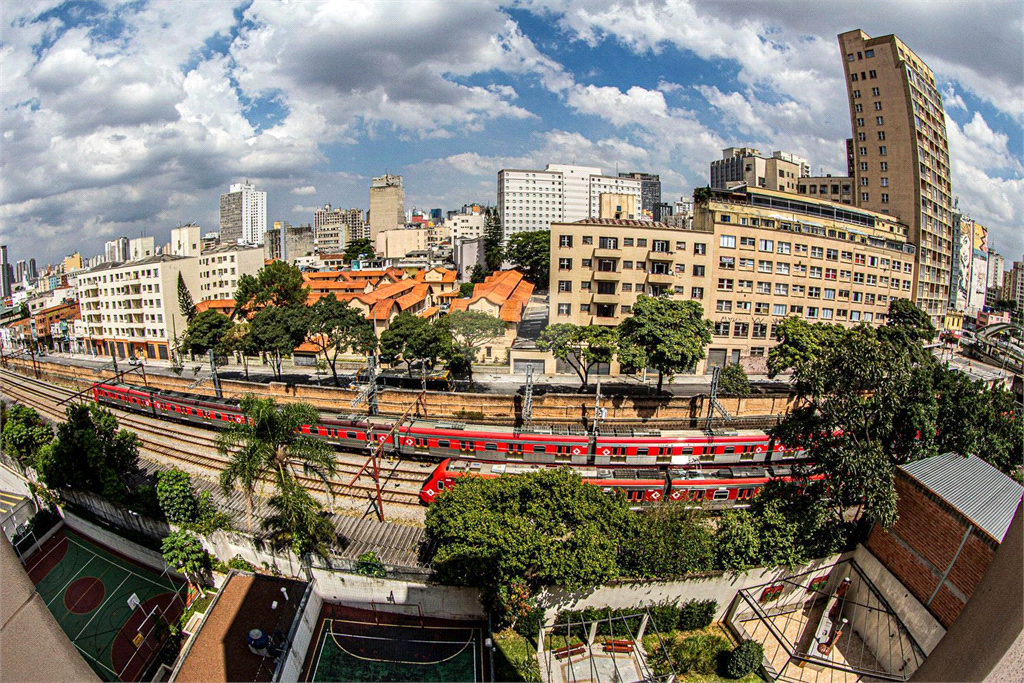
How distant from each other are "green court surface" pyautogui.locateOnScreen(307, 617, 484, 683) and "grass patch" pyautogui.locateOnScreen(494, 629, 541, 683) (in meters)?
0.55

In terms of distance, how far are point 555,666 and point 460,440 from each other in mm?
8191

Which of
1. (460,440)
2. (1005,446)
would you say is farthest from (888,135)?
(460,440)

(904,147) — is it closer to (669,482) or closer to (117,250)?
(669,482)

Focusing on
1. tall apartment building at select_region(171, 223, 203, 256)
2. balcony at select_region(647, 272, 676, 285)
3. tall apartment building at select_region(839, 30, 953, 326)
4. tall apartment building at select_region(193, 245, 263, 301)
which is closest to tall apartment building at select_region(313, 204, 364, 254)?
tall apartment building at select_region(171, 223, 203, 256)

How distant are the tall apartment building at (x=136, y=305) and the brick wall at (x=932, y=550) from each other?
4458cm

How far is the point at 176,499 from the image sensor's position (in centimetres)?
1516

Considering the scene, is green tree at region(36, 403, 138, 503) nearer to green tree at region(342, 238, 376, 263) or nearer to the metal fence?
the metal fence

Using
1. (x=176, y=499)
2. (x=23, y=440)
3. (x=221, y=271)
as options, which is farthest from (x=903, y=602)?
(x=221, y=271)

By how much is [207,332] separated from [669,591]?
2925 cm

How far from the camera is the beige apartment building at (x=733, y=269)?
30.2m

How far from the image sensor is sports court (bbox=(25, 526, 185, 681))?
12930mm

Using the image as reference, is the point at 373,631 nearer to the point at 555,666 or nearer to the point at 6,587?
the point at 555,666

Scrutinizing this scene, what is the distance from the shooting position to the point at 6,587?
2.32 meters

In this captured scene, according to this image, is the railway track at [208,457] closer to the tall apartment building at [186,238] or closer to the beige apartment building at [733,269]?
the beige apartment building at [733,269]
